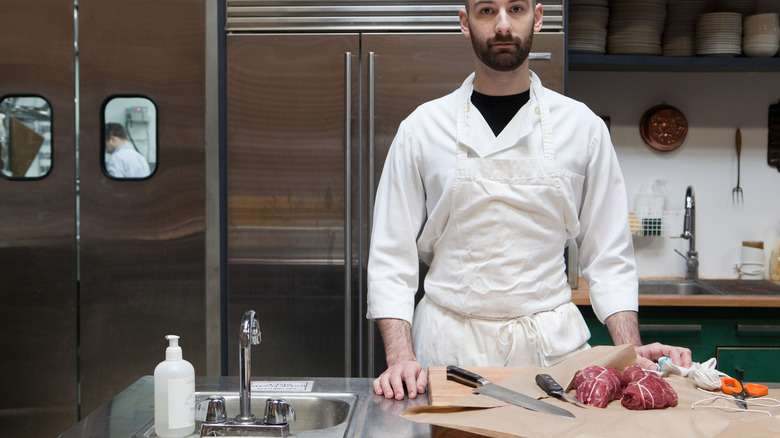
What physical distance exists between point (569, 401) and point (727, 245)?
251cm

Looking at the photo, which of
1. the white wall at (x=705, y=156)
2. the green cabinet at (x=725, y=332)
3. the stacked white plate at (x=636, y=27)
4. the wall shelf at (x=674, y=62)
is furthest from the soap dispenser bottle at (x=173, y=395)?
the white wall at (x=705, y=156)

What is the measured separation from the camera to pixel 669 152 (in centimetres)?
341

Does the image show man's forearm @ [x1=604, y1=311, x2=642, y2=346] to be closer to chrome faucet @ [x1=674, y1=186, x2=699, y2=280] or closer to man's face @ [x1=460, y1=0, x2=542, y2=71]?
man's face @ [x1=460, y1=0, x2=542, y2=71]

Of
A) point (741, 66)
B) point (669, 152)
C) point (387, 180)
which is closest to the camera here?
point (387, 180)

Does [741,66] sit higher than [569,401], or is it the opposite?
[741,66]

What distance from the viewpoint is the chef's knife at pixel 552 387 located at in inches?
48.8

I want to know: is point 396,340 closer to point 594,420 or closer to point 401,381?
point 401,381

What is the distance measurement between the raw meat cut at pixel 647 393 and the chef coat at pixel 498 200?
0.50m

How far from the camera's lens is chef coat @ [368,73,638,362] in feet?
5.77

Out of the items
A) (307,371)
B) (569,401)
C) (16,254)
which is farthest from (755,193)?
(16,254)

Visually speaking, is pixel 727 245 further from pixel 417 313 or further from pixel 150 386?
pixel 150 386

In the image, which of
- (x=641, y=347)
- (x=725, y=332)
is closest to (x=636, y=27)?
(x=725, y=332)

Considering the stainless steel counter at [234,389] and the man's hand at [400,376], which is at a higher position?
the man's hand at [400,376]

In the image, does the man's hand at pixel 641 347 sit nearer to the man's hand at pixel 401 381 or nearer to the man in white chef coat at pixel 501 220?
the man in white chef coat at pixel 501 220
